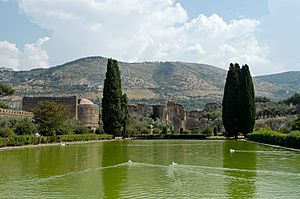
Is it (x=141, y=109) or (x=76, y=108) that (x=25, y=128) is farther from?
(x=141, y=109)

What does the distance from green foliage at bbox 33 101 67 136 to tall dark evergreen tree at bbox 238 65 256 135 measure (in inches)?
734

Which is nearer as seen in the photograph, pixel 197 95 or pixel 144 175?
pixel 144 175

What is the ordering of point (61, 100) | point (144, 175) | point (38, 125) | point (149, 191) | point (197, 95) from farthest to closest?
point (197, 95), point (61, 100), point (38, 125), point (144, 175), point (149, 191)

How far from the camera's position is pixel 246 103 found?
4338 cm

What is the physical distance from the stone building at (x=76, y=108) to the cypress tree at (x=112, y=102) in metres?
10.4

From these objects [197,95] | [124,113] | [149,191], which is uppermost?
[197,95]

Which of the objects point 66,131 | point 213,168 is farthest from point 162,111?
point 213,168

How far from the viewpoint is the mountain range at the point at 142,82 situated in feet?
329

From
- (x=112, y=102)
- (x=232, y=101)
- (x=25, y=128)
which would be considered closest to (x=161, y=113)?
(x=112, y=102)

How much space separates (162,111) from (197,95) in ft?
130

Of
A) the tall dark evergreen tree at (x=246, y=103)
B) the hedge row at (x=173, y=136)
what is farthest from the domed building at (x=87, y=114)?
the tall dark evergreen tree at (x=246, y=103)

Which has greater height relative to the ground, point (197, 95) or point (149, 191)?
point (197, 95)

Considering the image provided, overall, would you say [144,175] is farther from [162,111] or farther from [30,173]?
[162,111]

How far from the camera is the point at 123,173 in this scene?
13.0m
